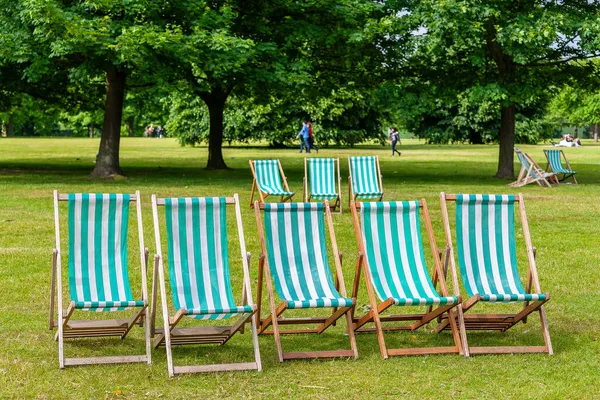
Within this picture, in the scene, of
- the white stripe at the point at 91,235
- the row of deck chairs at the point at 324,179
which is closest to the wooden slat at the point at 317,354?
the white stripe at the point at 91,235

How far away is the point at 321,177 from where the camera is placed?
1609 cm

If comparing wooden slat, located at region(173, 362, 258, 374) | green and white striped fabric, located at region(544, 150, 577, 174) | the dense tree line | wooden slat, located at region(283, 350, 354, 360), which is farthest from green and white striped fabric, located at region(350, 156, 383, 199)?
wooden slat, located at region(173, 362, 258, 374)

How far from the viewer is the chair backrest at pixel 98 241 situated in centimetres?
672

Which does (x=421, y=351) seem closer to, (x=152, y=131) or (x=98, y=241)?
(x=98, y=241)

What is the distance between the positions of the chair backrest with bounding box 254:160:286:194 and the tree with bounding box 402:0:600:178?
22.7 ft

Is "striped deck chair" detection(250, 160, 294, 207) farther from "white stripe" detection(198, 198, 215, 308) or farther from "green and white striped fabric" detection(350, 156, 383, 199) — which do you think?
"white stripe" detection(198, 198, 215, 308)

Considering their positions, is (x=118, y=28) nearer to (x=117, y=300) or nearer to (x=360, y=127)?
(x=117, y=300)

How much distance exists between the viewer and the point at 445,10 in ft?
70.7

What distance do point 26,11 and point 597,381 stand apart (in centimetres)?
1651

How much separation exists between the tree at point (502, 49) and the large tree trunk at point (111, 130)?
718 cm

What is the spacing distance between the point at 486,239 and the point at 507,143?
18838 mm

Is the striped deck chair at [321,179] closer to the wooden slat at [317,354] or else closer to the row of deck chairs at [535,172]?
the row of deck chairs at [535,172]

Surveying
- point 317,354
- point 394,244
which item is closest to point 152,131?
point 394,244

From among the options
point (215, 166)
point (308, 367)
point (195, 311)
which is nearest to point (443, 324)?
point (308, 367)
